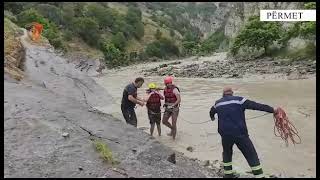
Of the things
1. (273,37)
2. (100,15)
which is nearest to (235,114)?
(273,37)

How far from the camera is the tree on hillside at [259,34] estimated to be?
4866 centimetres

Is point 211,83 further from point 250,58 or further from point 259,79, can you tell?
point 250,58

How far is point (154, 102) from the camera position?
43.0 feet

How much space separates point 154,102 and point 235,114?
174 inches

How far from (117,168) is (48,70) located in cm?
886

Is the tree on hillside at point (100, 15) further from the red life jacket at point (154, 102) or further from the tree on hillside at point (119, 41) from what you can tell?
the red life jacket at point (154, 102)

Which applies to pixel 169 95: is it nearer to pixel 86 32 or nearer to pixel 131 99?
pixel 131 99

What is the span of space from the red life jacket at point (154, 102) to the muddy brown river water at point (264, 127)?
0.94 metres

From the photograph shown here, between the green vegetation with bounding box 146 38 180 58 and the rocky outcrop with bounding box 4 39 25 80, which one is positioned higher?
the rocky outcrop with bounding box 4 39 25 80

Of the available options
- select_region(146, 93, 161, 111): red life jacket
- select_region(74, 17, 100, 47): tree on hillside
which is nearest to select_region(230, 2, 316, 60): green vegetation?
select_region(74, 17, 100, 47): tree on hillside

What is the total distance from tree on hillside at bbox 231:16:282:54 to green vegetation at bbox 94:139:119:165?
137ft

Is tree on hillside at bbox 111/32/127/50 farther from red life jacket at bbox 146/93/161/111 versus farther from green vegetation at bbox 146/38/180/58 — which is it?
red life jacket at bbox 146/93/161/111

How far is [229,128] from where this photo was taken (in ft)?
29.3

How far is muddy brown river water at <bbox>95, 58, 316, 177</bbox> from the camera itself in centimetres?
1095
